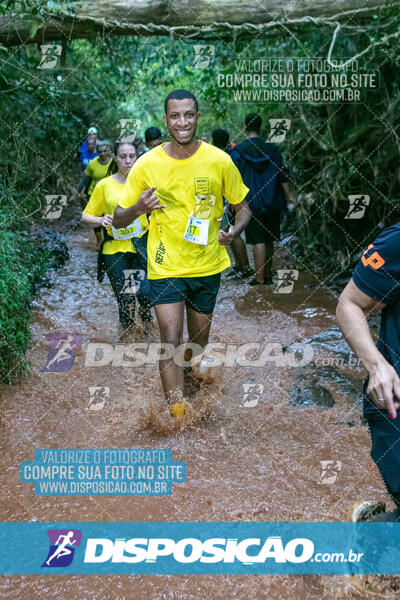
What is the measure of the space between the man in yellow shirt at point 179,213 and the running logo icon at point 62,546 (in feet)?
3.80

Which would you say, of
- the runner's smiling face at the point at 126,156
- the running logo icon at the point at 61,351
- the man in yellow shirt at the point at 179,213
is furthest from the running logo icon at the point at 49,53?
the man in yellow shirt at the point at 179,213

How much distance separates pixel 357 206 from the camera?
7672 mm

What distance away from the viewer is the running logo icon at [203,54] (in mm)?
7884

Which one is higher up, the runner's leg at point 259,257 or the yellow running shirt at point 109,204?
the yellow running shirt at point 109,204

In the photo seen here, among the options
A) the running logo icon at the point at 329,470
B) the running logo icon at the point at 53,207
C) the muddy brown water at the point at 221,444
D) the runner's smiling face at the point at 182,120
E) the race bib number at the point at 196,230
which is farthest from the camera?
the running logo icon at the point at 53,207

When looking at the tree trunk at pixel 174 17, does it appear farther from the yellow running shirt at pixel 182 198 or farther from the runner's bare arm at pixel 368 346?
the runner's bare arm at pixel 368 346

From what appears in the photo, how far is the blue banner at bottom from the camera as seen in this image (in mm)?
2863

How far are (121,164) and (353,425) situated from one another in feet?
9.83

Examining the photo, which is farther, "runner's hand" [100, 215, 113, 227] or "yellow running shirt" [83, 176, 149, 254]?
"yellow running shirt" [83, 176, 149, 254]

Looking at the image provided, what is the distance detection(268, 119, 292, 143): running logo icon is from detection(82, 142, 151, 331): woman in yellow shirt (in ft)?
13.2

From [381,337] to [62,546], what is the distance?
1.87 meters

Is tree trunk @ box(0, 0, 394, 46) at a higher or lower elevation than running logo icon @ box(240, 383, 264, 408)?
higher

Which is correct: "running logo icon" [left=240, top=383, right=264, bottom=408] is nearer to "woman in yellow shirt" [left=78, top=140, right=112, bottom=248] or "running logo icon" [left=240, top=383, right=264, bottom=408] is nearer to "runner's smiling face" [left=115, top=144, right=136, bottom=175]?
"runner's smiling face" [left=115, top=144, right=136, bottom=175]

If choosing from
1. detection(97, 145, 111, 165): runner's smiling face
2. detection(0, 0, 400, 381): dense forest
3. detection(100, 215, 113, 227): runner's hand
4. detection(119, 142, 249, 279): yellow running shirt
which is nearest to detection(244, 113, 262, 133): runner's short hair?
detection(0, 0, 400, 381): dense forest
